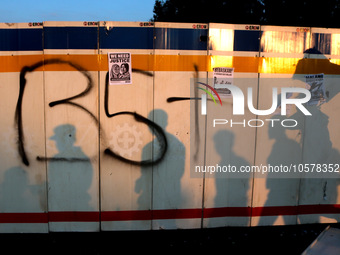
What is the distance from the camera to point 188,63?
388 cm

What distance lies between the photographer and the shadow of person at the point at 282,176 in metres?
4.11

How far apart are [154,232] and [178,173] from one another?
→ 36.3 inches

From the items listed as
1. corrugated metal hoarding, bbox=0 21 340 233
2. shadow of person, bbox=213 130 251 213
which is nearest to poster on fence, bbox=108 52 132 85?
corrugated metal hoarding, bbox=0 21 340 233

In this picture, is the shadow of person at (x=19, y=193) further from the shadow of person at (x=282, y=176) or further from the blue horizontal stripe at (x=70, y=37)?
the shadow of person at (x=282, y=176)

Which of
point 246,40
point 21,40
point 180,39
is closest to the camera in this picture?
point 21,40

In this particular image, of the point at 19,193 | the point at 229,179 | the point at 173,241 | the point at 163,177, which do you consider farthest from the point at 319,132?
the point at 19,193

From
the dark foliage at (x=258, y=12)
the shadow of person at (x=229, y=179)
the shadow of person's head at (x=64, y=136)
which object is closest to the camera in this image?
the shadow of person's head at (x=64, y=136)

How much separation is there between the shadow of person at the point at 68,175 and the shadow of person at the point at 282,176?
93.5 inches

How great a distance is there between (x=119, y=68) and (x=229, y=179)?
201cm

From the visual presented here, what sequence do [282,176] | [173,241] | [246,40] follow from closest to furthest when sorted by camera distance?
[246,40] < [173,241] < [282,176]

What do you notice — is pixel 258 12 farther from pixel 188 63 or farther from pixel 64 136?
pixel 64 136

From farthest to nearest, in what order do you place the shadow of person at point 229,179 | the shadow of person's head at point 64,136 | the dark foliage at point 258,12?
the dark foliage at point 258,12, the shadow of person at point 229,179, the shadow of person's head at point 64,136

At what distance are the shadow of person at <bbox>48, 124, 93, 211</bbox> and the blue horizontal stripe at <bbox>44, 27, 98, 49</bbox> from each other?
3.23ft

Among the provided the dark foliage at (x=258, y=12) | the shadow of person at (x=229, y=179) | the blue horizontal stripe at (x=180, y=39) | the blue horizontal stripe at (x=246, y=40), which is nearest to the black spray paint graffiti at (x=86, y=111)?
the blue horizontal stripe at (x=180, y=39)
